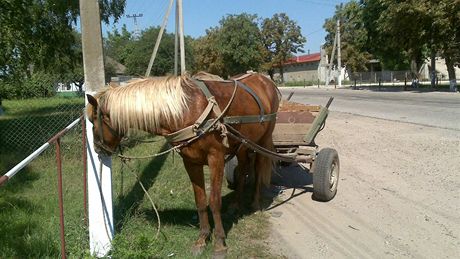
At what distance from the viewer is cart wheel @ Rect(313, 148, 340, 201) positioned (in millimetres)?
5660

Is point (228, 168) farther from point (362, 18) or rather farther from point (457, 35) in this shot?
point (362, 18)

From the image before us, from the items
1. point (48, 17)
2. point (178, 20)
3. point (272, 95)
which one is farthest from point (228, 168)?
point (178, 20)

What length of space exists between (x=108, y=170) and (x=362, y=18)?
125 feet

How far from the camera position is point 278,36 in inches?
2761

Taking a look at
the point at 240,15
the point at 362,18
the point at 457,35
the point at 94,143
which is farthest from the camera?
the point at 240,15

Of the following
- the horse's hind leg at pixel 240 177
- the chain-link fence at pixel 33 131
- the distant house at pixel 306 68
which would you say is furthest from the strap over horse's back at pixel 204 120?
the distant house at pixel 306 68

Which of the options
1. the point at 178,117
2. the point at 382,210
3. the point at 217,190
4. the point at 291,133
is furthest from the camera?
the point at 291,133

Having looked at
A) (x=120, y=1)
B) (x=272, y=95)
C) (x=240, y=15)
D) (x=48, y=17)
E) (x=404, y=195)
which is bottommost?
(x=404, y=195)

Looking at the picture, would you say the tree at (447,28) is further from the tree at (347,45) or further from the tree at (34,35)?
the tree at (347,45)

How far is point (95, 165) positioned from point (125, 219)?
0.97 metres

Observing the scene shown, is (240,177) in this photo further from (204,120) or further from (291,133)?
(204,120)

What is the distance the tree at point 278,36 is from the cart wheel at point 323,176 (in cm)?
6468

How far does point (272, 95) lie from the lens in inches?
215

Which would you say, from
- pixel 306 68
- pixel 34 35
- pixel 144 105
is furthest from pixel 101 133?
pixel 306 68
